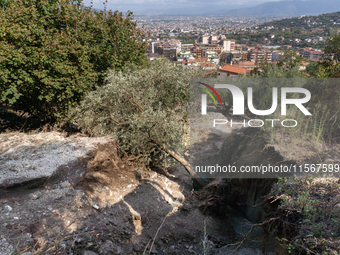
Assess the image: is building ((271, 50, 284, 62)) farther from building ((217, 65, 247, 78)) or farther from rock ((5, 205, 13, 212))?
rock ((5, 205, 13, 212))

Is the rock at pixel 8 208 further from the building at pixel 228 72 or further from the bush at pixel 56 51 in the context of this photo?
the building at pixel 228 72

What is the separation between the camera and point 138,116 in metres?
8.81

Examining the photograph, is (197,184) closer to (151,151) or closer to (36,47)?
(151,151)

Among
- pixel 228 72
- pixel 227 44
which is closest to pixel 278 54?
pixel 228 72

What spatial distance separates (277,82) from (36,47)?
34.9 ft

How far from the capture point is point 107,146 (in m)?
8.38

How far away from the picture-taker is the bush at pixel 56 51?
865 cm

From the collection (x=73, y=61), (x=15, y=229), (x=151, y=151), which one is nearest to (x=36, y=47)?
(x=73, y=61)

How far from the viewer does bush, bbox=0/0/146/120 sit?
28.4 feet

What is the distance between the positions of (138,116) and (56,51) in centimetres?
403

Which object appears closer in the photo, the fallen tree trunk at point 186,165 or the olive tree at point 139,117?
the olive tree at point 139,117

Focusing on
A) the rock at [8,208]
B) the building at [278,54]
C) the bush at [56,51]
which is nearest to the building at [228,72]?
the building at [278,54]

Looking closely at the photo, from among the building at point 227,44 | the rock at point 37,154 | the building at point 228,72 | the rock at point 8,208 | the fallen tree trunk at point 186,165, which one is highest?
the building at point 227,44

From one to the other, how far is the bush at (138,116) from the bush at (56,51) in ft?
3.72
